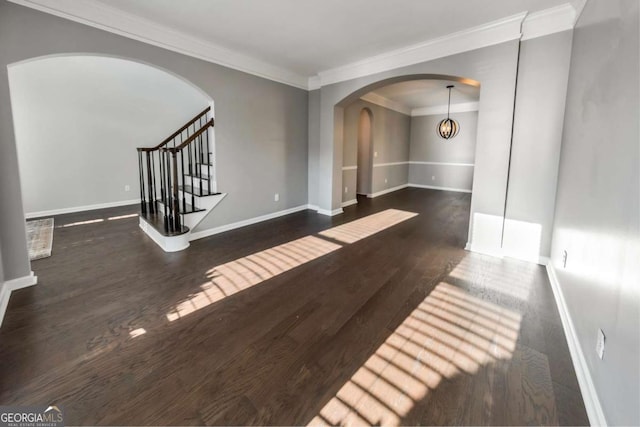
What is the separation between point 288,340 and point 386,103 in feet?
23.6

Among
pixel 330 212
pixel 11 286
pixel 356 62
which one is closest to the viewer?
pixel 11 286

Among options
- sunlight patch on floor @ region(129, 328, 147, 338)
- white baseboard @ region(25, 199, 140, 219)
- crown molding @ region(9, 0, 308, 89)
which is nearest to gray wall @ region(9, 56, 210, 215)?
white baseboard @ region(25, 199, 140, 219)

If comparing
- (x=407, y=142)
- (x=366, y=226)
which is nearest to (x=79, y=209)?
→ (x=366, y=226)

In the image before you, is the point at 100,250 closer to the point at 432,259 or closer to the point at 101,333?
the point at 101,333

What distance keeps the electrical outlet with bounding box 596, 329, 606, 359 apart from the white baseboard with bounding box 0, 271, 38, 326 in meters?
3.74

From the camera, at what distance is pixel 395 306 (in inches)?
90.6

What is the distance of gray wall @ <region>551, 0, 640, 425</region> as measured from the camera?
1.12 m

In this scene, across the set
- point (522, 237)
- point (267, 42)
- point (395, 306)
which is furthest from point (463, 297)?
Answer: point (267, 42)

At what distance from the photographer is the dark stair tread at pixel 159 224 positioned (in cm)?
362

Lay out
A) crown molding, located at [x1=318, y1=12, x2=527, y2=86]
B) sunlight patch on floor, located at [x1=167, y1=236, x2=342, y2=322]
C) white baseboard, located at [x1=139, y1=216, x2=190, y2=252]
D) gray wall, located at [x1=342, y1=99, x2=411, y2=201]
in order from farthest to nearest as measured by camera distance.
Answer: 1. gray wall, located at [x1=342, y1=99, x2=411, y2=201]
2. white baseboard, located at [x1=139, y1=216, x2=190, y2=252]
3. crown molding, located at [x1=318, y1=12, x2=527, y2=86]
4. sunlight patch on floor, located at [x1=167, y1=236, x2=342, y2=322]

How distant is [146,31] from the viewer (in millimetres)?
3195

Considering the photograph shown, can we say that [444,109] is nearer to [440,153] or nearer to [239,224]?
[440,153]

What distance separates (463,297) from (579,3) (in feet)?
9.55

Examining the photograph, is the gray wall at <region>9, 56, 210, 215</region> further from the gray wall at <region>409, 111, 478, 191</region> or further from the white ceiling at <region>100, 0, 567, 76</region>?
the gray wall at <region>409, 111, 478, 191</region>
